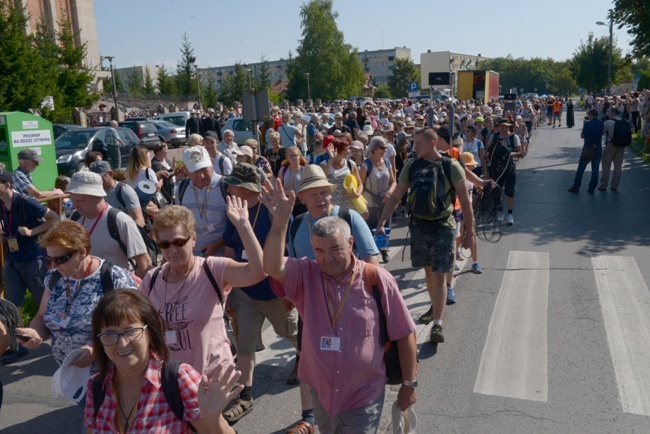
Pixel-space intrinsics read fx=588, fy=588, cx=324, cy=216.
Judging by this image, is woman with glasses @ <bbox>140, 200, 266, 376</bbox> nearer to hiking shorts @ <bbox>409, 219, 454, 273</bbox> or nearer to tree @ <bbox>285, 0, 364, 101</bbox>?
hiking shorts @ <bbox>409, 219, 454, 273</bbox>

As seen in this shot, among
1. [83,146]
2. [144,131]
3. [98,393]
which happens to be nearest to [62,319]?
[98,393]

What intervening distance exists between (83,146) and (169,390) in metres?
17.3

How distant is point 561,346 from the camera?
5.36m

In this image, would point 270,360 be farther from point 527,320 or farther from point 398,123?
point 398,123

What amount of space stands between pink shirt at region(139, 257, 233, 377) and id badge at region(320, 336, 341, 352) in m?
0.59

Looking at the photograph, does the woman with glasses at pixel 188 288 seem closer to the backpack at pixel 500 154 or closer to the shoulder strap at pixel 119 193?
the shoulder strap at pixel 119 193

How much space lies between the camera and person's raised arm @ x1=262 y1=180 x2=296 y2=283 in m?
2.92

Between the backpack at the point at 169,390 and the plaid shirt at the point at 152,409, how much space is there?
13 millimetres

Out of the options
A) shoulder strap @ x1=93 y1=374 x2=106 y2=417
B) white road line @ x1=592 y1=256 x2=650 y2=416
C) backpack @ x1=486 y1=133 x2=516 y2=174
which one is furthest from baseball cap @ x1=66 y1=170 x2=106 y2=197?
backpack @ x1=486 y1=133 x2=516 y2=174

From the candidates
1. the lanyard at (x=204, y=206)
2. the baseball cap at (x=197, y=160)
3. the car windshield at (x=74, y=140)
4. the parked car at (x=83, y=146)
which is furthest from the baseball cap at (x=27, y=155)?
the car windshield at (x=74, y=140)

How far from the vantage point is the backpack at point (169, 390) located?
2.36m

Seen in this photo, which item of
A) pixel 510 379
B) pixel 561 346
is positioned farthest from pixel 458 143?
pixel 510 379

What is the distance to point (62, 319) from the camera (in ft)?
10.6

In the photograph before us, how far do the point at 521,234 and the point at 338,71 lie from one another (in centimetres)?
6869
